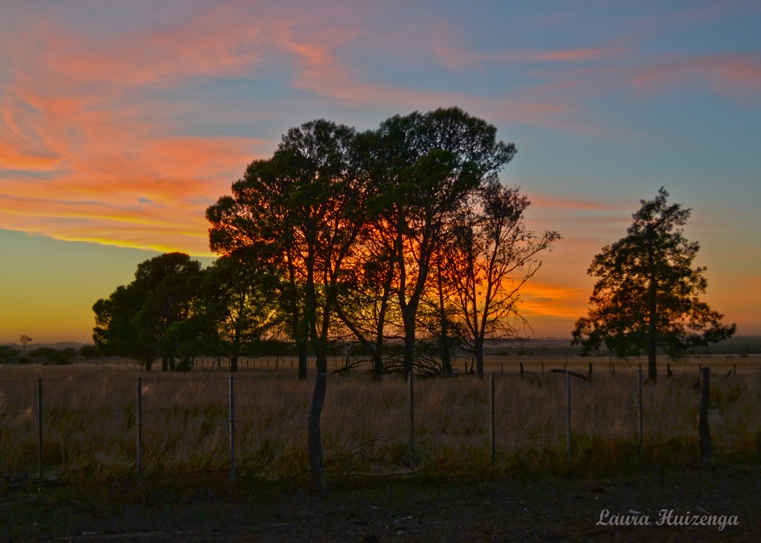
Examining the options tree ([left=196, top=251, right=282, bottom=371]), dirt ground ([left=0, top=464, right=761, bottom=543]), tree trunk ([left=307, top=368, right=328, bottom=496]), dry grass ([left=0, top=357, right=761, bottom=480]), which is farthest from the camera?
tree ([left=196, top=251, right=282, bottom=371])

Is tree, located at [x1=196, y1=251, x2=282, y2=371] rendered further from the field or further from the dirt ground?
the dirt ground

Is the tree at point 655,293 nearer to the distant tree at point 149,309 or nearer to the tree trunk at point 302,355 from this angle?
the tree trunk at point 302,355

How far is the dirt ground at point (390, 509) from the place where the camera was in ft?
26.6

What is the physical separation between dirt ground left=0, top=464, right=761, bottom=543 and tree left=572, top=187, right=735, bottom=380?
19.4m

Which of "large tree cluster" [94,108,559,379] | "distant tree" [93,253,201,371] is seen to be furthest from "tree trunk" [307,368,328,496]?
"distant tree" [93,253,201,371]

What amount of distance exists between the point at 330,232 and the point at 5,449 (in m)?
20.9

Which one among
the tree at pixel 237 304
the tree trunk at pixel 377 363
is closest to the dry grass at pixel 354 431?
the tree trunk at pixel 377 363

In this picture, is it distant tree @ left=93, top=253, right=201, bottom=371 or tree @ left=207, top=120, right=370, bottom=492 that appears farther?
distant tree @ left=93, top=253, right=201, bottom=371

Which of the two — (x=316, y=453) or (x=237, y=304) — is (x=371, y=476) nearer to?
(x=316, y=453)

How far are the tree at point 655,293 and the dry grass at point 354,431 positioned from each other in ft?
25.8

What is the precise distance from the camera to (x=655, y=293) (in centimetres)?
3016

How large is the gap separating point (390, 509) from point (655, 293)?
23.8m

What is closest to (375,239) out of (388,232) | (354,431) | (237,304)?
(388,232)

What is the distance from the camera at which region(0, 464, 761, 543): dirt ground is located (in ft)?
26.6
